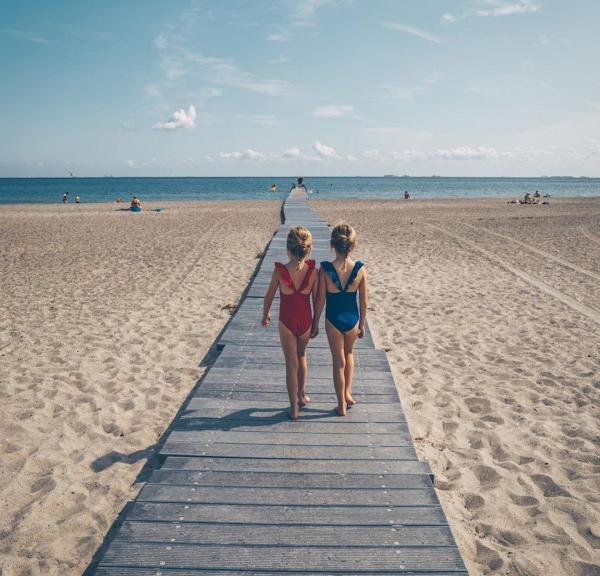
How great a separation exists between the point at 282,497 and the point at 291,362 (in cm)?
126

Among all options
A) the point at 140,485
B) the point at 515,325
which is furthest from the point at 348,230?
the point at 515,325

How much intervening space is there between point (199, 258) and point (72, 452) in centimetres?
997

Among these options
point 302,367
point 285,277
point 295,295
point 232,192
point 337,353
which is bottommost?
point 302,367

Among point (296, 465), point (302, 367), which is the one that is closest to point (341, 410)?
point (302, 367)

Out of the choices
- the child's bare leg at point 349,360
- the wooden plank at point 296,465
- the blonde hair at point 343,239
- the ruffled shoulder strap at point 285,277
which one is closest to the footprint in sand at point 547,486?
the wooden plank at point 296,465

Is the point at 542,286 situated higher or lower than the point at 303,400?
higher

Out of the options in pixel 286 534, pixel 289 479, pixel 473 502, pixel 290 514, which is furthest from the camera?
pixel 473 502

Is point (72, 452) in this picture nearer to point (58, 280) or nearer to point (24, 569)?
point (24, 569)

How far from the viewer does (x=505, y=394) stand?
5660mm

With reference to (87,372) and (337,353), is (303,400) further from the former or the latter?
(87,372)

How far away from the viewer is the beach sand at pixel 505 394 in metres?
3.49

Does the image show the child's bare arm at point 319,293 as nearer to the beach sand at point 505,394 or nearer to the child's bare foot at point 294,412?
the child's bare foot at point 294,412

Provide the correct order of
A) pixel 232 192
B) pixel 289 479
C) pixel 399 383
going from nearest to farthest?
pixel 289 479 < pixel 399 383 < pixel 232 192

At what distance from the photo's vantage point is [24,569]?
10.2 feet
